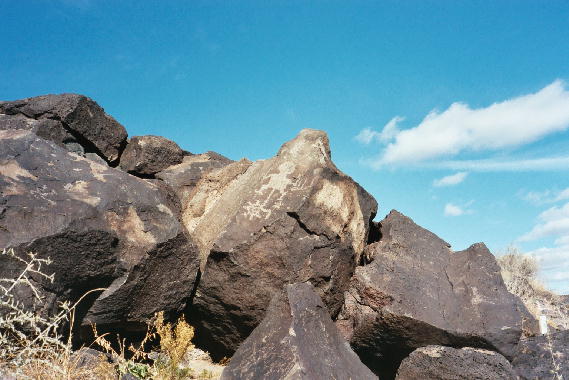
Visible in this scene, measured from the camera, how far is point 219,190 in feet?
22.2

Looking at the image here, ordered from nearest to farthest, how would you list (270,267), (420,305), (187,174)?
(270,267), (420,305), (187,174)

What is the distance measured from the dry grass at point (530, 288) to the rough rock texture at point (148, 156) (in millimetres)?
7281

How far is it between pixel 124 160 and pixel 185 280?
3.08 metres

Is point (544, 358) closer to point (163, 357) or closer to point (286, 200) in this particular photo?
point (286, 200)

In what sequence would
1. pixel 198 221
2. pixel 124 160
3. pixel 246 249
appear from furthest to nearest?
pixel 124 160 < pixel 198 221 < pixel 246 249

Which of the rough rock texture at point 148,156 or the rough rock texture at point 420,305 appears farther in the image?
the rough rock texture at point 148,156

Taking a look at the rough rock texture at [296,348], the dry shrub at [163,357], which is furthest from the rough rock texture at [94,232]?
the rough rock texture at [296,348]

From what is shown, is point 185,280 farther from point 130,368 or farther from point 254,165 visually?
point 254,165

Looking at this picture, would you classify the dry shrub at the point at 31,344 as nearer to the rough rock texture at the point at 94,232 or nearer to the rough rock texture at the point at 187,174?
the rough rock texture at the point at 94,232

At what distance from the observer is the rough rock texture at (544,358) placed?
5.16 metres

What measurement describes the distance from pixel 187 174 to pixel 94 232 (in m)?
2.74

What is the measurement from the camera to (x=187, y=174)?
7.29 meters

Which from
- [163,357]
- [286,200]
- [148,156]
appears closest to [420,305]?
[286,200]

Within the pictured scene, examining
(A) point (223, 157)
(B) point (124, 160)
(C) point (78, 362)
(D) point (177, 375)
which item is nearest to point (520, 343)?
(D) point (177, 375)
